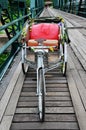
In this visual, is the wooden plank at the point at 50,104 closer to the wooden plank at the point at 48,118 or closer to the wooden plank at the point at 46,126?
the wooden plank at the point at 48,118

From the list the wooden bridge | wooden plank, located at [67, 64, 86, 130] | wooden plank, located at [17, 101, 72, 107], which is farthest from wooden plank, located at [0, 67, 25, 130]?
wooden plank, located at [67, 64, 86, 130]

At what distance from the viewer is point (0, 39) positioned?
15695mm

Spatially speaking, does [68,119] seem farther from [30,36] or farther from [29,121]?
[30,36]

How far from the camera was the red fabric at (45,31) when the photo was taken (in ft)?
16.2

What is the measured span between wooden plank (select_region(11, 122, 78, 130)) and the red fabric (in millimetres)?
2203

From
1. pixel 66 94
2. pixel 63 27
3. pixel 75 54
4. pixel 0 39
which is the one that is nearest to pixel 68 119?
pixel 66 94

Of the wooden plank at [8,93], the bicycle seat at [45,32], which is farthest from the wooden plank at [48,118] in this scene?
the bicycle seat at [45,32]

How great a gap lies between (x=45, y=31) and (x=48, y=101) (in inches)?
67.3

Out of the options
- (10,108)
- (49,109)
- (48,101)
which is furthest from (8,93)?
(49,109)

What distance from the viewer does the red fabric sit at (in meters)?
4.94

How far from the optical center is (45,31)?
4949mm

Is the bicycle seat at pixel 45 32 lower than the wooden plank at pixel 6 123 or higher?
higher

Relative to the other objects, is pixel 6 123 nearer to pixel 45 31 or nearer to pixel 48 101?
pixel 48 101

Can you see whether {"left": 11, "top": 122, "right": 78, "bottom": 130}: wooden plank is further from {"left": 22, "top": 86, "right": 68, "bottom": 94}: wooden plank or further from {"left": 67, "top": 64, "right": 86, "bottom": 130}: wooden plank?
{"left": 22, "top": 86, "right": 68, "bottom": 94}: wooden plank
